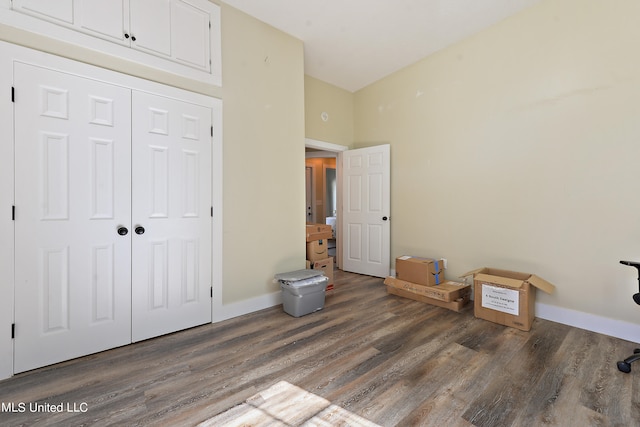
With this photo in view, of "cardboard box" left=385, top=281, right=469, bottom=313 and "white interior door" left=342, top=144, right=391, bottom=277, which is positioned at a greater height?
"white interior door" left=342, top=144, right=391, bottom=277

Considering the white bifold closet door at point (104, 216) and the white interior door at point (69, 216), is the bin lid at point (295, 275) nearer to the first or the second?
the white bifold closet door at point (104, 216)

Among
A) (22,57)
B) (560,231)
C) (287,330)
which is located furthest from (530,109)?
(22,57)

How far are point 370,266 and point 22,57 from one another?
4.37 m

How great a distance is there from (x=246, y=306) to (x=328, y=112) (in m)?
3.22

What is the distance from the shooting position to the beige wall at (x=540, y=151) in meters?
2.44

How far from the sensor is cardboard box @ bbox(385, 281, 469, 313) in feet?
10.2

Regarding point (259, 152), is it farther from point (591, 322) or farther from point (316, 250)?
point (591, 322)

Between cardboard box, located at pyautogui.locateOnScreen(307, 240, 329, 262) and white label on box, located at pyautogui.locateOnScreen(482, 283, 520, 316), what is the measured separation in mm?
1941

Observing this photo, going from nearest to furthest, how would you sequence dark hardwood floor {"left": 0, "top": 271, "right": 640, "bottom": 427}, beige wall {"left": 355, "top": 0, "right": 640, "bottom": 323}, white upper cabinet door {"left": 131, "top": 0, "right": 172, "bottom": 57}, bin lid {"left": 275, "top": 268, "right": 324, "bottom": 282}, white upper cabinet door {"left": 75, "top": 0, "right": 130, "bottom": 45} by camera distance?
dark hardwood floor {"left": 0, "top": 271, "right": 640, "bottom": 427} < white upper cabinet door {"left": 75, "top": 0, "right": 130, "bottom": 45} < white upper cabinet door {"left": 131, "top": 0, "right": 172, "bottom": 57} < beige wall {"left": 355, "top": 0, "right": 640, "bottom": 323} < bin lid {"left": 275, "top": 268, "right": 324, "bottom": 282}

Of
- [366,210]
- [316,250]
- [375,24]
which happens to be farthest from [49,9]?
[366,210]

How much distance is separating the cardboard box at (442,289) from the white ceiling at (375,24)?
120 inches

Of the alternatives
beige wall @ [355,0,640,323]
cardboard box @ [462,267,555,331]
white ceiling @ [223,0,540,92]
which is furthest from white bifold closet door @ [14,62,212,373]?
beige wall @ [355,0,640,323]

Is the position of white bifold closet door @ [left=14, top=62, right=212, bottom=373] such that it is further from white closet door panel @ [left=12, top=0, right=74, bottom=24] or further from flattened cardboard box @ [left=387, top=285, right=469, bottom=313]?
flattened cardboard box @ [left=387, top=285, right=469, bottom=313]

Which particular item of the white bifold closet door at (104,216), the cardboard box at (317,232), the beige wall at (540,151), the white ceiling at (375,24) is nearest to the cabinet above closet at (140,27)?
the white bifold closet door at (104,216)
